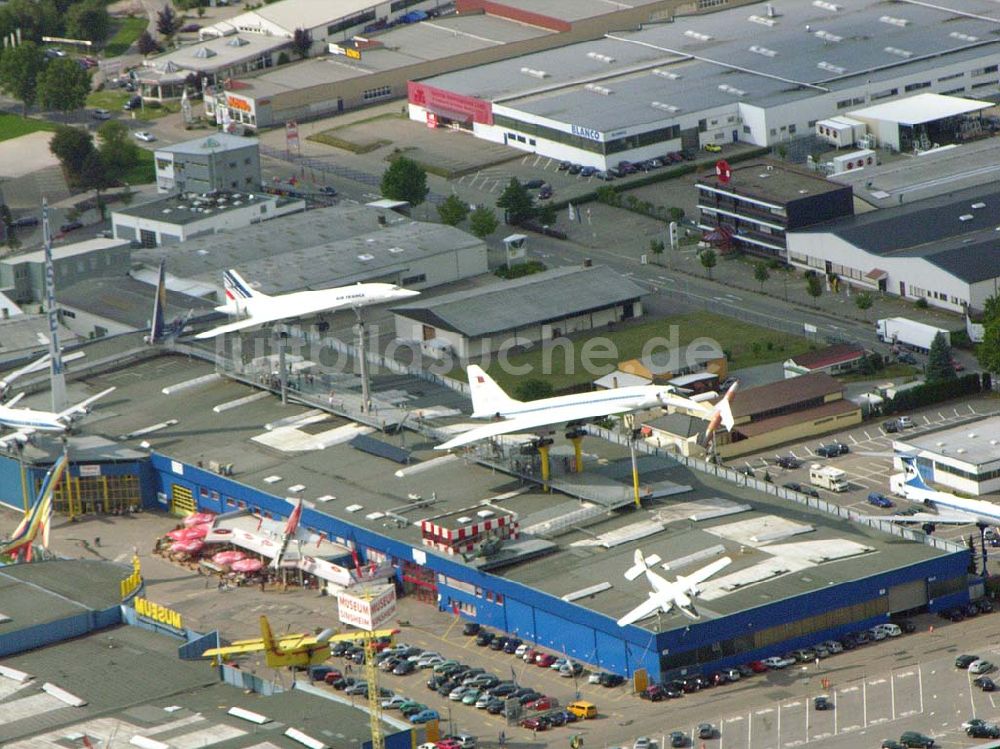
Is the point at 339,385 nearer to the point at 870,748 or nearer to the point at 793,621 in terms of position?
the point at 793,621

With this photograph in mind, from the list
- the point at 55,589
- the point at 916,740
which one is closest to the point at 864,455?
the point at 916,740

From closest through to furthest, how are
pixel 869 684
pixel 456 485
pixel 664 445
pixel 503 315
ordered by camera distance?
1. pixel 869 684
2. pixel 456 485
3. pixel 664 445
4. pixel 503 315

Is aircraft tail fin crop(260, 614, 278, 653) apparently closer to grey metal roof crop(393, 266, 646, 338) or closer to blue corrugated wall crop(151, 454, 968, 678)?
blue corrugated wall crop(151, 454, 968, 678)

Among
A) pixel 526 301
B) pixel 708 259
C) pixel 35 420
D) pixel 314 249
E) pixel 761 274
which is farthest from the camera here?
pixel 314 249

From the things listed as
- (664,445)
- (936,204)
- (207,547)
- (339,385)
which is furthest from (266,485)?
(936,204)

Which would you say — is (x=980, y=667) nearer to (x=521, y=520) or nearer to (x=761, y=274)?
(x=521, y=520)

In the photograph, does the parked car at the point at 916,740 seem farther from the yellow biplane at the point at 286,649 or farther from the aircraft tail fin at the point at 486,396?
the aircraft tail fin at the point at 486,396

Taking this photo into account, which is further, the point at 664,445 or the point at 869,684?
the point at 664,445

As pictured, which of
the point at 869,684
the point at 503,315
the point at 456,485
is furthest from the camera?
the point at 503,315
